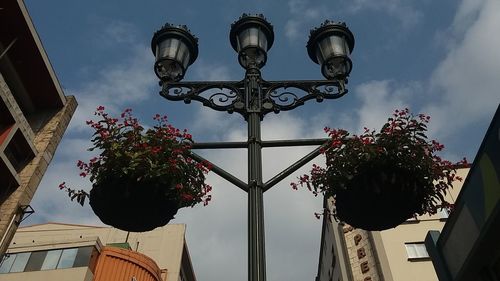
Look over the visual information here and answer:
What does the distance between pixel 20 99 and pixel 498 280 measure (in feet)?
62.4

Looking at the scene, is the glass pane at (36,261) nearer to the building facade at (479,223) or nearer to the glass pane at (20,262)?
the glass pane at (20,262)

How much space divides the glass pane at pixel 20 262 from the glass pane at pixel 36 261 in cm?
22

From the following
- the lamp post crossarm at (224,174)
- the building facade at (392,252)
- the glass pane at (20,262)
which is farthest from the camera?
the glass pane at (20,262)

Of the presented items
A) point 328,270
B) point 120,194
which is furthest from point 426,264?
point 120,194

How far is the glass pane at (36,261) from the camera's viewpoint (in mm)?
24688

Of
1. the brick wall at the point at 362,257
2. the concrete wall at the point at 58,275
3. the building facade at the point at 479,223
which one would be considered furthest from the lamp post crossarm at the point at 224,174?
the concrete wall at the point at 58,275

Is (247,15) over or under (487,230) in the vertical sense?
over

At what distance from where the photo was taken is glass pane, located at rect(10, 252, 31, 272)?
24922 millimetres

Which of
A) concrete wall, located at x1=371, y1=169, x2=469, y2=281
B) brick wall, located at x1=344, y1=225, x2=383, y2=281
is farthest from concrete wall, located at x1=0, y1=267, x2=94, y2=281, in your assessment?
concrete wall, located at x1=371, y1=169, x2=469, y2=281

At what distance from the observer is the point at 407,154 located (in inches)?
165

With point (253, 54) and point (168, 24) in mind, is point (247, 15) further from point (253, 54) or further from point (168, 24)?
point (168, 24)

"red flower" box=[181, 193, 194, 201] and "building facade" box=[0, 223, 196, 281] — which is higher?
"building facade" box=[0, 223, 196, 281]

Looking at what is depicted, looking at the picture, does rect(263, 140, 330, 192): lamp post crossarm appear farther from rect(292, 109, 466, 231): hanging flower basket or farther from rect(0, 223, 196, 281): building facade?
rect(0, 223, 196, 281): building facade

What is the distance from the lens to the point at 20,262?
25.1m
